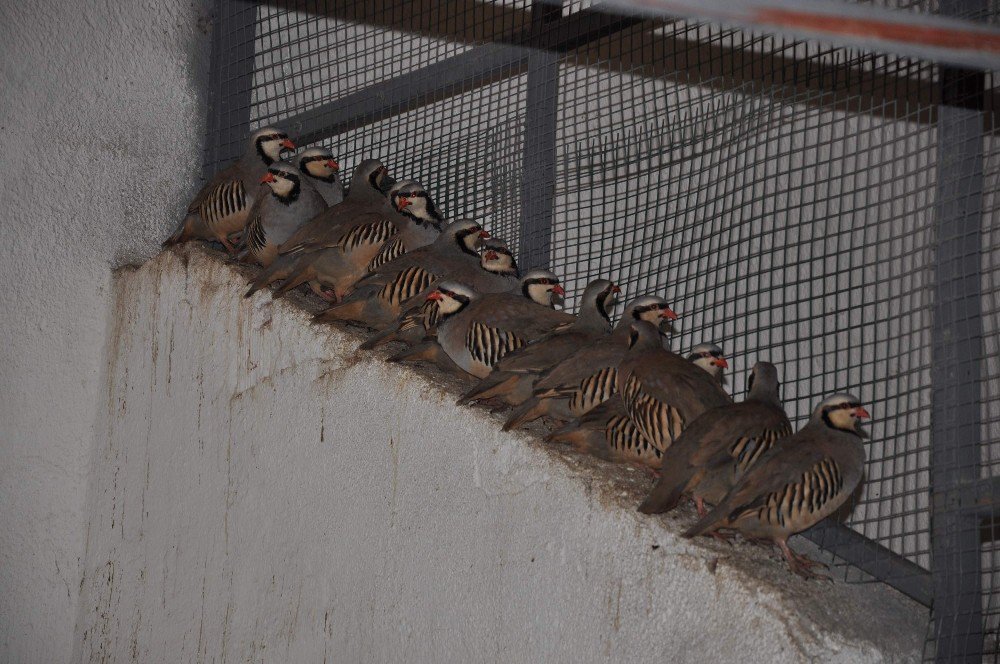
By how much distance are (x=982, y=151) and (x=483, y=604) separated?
2.29m

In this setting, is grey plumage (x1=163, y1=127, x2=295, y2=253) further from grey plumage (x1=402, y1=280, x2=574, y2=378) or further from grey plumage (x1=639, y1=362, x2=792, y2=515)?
grey plumage (x1=639, y1=362, x2=792, y2=515)

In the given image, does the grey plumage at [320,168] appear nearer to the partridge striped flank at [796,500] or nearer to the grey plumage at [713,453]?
the grey plumage at [713,453]

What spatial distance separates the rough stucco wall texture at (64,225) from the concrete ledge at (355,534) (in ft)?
0.65

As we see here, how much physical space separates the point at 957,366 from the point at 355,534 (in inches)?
101

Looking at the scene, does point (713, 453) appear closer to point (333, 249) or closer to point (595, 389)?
point (595, 389)

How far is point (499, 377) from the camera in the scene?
173 inches

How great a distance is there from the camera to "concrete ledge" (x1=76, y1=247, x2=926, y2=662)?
345cm

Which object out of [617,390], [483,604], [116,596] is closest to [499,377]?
[617,390]

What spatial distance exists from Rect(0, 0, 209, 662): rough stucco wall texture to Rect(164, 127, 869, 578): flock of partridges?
0.63 metres

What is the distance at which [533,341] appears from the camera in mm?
4539

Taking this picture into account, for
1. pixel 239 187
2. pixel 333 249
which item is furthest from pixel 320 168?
pixel 333 249

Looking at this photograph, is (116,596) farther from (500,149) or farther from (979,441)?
(979,441)

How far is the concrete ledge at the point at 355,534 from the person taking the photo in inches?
136

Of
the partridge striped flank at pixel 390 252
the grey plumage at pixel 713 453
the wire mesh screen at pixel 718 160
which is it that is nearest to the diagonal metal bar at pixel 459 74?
the wire mesh screen at pixel 718 160
